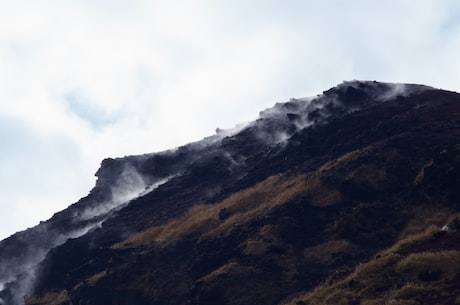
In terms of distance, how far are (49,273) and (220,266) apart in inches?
1626

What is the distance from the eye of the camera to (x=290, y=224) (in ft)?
392

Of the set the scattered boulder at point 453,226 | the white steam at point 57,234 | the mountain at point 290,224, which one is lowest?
the scattered boulder at point 453,226

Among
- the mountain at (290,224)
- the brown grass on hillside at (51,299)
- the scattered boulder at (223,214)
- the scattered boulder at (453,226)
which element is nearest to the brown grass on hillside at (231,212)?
the mountain at (290,224)

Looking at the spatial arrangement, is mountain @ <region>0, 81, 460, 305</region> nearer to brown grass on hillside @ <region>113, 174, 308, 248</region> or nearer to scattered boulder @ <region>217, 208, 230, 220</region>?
scattered boulder @ <region>217, 208, 230, 220</region>

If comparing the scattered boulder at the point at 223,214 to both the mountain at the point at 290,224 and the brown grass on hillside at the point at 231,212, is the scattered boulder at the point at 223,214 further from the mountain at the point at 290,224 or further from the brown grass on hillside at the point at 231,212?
the brown grass on hillside at the point at 231,212

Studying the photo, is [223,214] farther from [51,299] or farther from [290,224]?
[51,299]

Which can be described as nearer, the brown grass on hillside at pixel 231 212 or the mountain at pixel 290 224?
the mountain at pixel 290 224

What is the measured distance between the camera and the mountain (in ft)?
330

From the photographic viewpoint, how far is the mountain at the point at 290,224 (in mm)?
100500

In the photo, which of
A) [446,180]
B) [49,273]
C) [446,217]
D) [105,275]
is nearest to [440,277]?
[446,217]

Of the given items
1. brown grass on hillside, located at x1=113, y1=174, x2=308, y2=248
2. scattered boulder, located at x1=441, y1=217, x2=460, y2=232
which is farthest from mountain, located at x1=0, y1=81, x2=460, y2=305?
brown grass on hillside, located at x1=113, y1=174, x2=308, y2=248

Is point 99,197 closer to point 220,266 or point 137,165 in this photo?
point 137,165

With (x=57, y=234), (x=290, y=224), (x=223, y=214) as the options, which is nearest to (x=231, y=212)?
(x=223, y=214)

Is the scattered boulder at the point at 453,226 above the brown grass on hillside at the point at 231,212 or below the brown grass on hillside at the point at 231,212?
below
